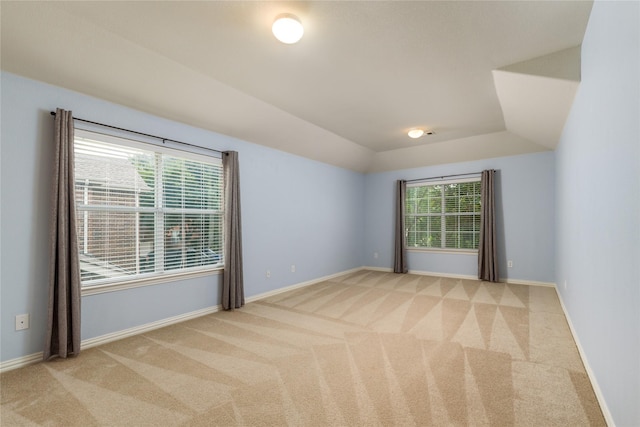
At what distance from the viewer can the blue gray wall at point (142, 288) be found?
241 centimetres

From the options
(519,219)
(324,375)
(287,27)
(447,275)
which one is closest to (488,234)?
(519,219)

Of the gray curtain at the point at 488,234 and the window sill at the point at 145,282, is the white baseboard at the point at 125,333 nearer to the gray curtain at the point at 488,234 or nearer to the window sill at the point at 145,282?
the window sill at the point at 145,282

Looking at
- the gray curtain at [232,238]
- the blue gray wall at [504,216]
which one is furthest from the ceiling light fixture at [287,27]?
the gray curtain at [232,238]

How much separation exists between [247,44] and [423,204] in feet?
16.8

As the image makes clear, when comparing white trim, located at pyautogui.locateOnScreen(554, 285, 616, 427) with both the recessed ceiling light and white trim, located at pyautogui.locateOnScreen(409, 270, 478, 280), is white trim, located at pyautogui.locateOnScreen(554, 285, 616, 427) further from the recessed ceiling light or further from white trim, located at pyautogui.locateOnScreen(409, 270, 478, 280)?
the recessed ceiling light

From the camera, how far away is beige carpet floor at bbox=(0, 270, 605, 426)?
1795 millimetres

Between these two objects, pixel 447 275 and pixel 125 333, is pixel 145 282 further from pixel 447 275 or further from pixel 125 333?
pixel 447 275

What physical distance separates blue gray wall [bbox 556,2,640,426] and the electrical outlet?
4.02 m

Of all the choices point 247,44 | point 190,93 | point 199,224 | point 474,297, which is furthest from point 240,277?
point 474,297

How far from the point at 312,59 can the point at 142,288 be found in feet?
9.75

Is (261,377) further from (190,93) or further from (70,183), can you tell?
(190,93)

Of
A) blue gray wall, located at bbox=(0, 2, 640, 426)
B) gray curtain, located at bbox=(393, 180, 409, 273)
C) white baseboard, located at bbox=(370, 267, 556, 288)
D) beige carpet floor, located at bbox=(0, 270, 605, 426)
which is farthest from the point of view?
gray curtain, located at bbox=(393, 180, 409, 273)

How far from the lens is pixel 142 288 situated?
3203 mm

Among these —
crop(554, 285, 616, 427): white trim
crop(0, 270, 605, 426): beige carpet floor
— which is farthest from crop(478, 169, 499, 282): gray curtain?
crop(554, 285, 616, 427): white trim
